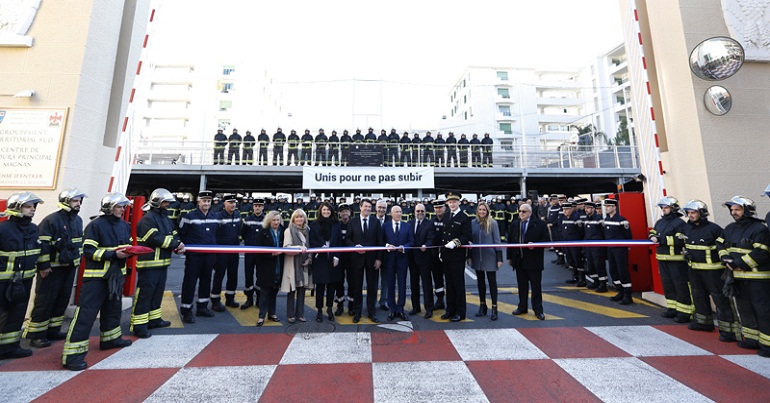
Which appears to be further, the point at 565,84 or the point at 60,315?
the point at 565,84

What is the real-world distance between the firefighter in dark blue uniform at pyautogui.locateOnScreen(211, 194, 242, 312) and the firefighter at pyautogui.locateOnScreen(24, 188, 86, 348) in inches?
76.4

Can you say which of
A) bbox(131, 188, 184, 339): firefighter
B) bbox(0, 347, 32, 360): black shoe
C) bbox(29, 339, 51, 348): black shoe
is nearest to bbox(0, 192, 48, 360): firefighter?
bbox(0, 347, 32, 360): black shoe

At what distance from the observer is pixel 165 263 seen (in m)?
4.73

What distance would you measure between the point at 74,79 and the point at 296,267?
4.95m

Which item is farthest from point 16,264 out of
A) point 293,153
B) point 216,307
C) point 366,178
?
point 293,153

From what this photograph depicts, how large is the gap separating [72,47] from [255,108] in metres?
49.6

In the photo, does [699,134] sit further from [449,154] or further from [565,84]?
[565,84]

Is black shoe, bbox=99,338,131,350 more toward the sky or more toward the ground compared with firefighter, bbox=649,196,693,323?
more toward the ground

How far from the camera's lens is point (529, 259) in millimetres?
5289

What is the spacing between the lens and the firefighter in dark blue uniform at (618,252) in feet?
19.7

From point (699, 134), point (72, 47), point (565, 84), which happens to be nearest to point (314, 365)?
point (72, 47)

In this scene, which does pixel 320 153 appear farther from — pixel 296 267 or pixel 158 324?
pixel 158 324

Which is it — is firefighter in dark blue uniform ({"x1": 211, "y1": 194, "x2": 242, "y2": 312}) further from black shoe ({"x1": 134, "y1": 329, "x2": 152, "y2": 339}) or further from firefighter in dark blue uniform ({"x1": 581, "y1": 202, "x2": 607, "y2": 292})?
firefighter in dark blue uniform ({"x1": 581, "y1": 202, "x2": 607, "y2": 292})

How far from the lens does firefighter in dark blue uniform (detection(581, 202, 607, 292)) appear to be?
6881mm
